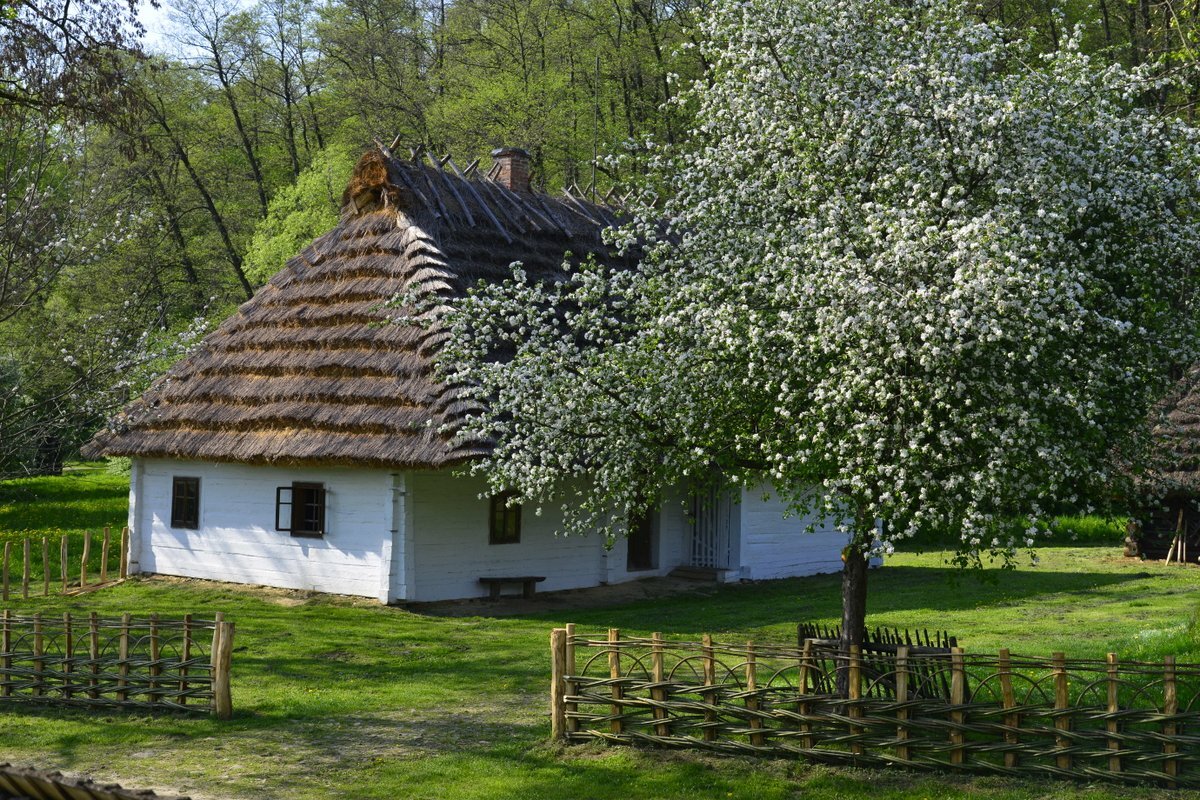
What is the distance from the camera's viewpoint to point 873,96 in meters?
10.5

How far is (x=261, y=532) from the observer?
21.1 m

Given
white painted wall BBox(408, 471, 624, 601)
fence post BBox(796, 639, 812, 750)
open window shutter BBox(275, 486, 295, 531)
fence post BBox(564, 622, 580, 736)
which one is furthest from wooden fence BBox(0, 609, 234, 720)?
open window shutter BBox(275, 486, 295, 531)

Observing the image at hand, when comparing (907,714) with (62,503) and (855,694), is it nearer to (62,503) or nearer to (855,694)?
(855,694)

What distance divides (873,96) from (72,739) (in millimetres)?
9018

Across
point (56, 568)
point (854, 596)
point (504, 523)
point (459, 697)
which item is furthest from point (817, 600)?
point (56, 568)

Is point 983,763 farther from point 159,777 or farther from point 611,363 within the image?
point 159,777

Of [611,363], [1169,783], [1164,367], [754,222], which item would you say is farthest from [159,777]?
[1164,367]

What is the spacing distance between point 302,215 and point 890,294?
29.6 m

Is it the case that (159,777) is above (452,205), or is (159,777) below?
below

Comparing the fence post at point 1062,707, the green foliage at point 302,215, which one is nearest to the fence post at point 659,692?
the fence post at point 1062,707

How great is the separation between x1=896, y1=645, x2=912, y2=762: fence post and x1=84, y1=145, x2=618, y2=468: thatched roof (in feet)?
30.9

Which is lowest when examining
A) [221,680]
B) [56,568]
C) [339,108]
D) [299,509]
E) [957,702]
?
[221,680]

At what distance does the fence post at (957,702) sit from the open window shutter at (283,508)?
1356 centimetres

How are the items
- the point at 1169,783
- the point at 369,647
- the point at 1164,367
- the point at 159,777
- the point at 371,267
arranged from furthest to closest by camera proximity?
the point at 371,267
the point at 369,647
the point at 1164,367
the point at 159,777
the point at 1169,783
